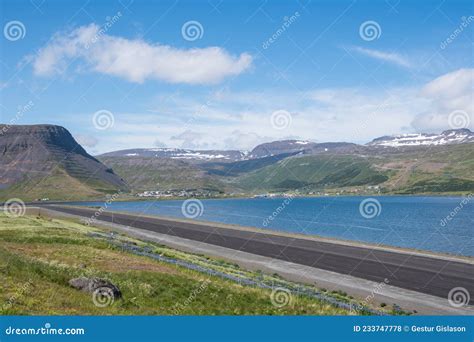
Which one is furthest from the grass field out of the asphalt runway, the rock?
the asphalt runway

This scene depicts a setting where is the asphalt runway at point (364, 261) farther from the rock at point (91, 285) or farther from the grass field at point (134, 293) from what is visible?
the rock at point (91, 285)

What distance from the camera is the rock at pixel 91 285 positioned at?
3148 cm

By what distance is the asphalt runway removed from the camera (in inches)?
2252

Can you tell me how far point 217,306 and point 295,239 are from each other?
7539cm

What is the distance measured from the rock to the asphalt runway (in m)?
36.2

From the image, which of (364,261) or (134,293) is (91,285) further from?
(364,261)

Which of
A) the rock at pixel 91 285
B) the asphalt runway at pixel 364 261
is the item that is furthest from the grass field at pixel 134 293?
the asphalt runway at pixel 364 261

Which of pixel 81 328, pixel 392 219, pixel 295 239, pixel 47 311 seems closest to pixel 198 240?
pixel 295 239

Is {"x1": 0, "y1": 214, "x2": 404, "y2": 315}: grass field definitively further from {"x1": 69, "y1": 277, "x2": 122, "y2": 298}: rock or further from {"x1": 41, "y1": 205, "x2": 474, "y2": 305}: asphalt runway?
{"x1": 41, "y1": 205, "x2": 474, "y2": 305}: asphalt runway

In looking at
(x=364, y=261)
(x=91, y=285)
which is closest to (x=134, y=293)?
(x=91, y=285)

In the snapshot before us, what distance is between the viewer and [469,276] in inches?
2400

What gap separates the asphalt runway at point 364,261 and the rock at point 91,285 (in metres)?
36.2

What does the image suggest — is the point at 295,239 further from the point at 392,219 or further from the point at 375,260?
the point at 392,219

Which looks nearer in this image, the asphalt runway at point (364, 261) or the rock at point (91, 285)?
the rock at point (91, 285)
